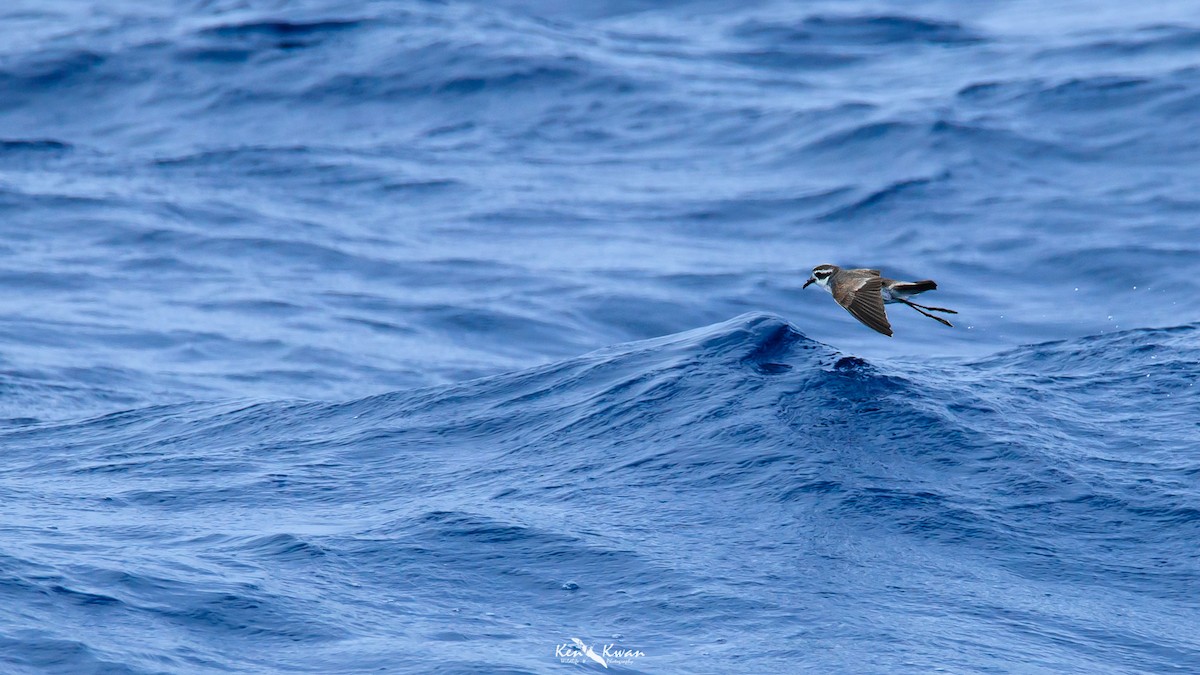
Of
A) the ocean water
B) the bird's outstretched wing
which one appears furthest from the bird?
the ocean water

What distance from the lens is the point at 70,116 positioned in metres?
21.1

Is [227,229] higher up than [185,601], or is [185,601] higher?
[185,601]

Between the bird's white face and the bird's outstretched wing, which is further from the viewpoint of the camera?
the bird's white face

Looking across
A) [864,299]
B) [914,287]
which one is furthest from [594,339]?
[864,299]

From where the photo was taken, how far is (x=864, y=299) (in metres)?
7.84

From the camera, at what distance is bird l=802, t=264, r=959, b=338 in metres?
7.60

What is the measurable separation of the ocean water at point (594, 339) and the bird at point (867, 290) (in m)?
0.34

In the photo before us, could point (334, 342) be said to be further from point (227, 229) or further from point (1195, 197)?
point (1195, 197)

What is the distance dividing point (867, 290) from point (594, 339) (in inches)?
221

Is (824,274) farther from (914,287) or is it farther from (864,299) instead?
(864,299)

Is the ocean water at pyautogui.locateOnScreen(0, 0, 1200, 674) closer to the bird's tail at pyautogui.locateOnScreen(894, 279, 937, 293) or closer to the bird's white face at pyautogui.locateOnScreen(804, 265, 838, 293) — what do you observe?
the bird's tail at pyautogui.locateOnScreen(894, 279, 937, 293)

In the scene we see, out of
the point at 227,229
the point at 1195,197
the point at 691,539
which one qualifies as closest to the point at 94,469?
the point at 691,539

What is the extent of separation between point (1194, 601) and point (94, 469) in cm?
552

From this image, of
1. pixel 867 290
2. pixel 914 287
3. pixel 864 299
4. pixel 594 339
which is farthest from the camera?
pixel 594 339
